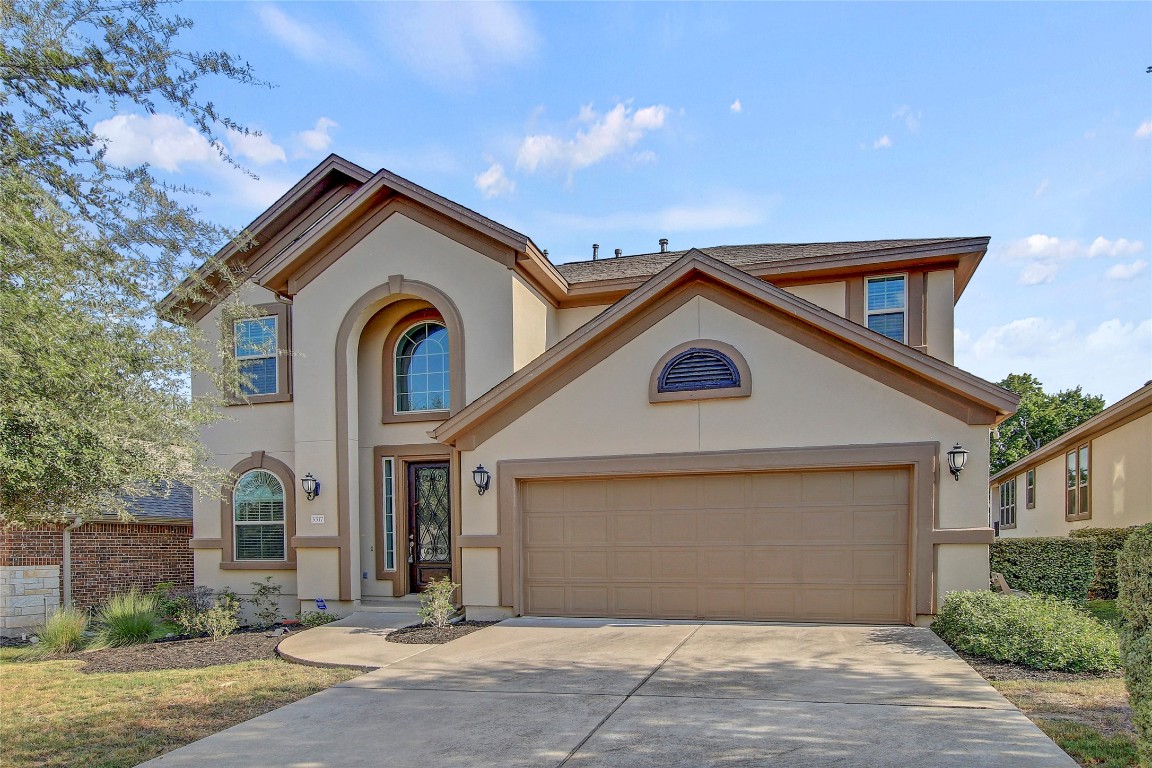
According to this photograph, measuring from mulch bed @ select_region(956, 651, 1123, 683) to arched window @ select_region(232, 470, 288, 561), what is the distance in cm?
1096

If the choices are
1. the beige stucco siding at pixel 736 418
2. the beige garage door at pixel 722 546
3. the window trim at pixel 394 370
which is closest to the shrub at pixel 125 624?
the window trim at pixel 394 370

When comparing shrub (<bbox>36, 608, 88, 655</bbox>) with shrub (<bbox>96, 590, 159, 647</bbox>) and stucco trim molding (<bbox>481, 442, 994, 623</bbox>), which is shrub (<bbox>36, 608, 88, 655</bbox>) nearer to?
shrub (<bbox>96, 590, 159, 647</bbox>)

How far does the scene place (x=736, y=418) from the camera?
1033cm

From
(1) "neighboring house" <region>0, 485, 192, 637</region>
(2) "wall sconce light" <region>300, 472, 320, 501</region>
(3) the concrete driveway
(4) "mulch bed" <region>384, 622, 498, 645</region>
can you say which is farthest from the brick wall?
(3) the concrete driveway

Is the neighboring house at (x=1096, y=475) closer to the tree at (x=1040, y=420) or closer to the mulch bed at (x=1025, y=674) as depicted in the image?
the mulch bed at (x=1025, y=674)

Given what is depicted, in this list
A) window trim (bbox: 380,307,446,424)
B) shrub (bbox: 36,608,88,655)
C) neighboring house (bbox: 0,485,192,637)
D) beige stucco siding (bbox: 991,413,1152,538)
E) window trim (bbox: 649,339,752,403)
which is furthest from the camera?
beige stucco siding (bbox: 991,413,1152,538)

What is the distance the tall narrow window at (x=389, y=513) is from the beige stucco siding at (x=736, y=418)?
2.19 meters

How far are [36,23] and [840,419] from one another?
9.56 metres

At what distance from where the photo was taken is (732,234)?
18500mm

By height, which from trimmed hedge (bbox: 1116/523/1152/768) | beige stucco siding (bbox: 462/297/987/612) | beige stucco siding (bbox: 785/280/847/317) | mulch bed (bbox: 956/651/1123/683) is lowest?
mulch bed (bbox: 956/651/1123/683)

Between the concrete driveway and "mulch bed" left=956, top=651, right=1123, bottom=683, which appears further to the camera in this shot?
"mulch bed" left=956, top=651, right=1123, bottom=683

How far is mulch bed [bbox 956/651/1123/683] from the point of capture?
7227mm

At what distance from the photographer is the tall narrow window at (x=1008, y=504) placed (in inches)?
1089

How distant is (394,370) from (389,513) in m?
2.46
